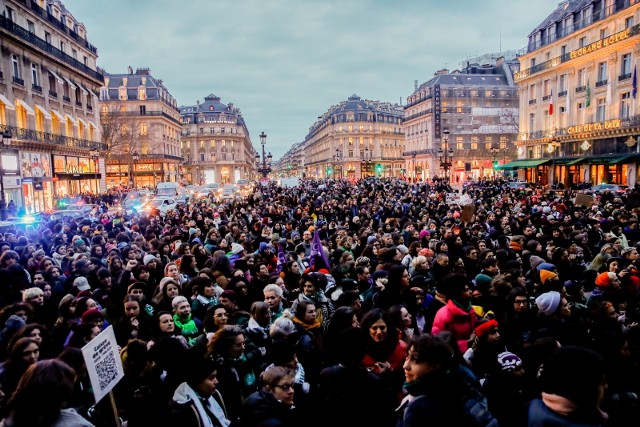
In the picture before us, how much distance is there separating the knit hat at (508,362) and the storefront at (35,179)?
110 ft

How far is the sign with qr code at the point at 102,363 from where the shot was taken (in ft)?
11.0

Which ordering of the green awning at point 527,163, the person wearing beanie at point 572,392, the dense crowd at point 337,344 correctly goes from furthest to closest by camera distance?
the green awning at point 527,163, the dense crowd at point 337,344, the person wearing beanie at point 572,392

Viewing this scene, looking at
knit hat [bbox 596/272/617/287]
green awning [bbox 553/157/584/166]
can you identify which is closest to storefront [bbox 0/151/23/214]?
knit hat [bbox 596/272/617/287]

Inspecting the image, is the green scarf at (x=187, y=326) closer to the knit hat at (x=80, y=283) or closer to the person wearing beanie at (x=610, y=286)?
the knit hat at (x=80, y=283)

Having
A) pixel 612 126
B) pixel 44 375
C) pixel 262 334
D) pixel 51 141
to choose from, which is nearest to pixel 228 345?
pixel 262 334

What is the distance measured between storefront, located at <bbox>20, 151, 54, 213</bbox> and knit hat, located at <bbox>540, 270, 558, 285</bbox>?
3263cm

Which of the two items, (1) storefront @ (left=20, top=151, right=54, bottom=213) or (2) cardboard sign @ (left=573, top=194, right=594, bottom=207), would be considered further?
(1) storefront @ (left=20, top=151, right=54, bottom=213)

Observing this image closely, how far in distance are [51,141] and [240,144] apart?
74.4m

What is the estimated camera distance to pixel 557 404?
2.67 meters

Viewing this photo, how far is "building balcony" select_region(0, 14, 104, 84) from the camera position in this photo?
2966 cm

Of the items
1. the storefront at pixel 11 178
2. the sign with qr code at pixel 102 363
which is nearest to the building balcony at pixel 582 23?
the sign with qr code at pixel 102 363

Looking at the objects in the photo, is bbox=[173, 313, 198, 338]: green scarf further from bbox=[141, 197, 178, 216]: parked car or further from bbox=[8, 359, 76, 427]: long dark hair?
bbox=[141, 197, 178, 216]: parked car

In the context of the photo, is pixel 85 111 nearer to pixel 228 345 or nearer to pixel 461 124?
pixel 228 345

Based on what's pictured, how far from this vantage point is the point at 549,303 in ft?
17.0
